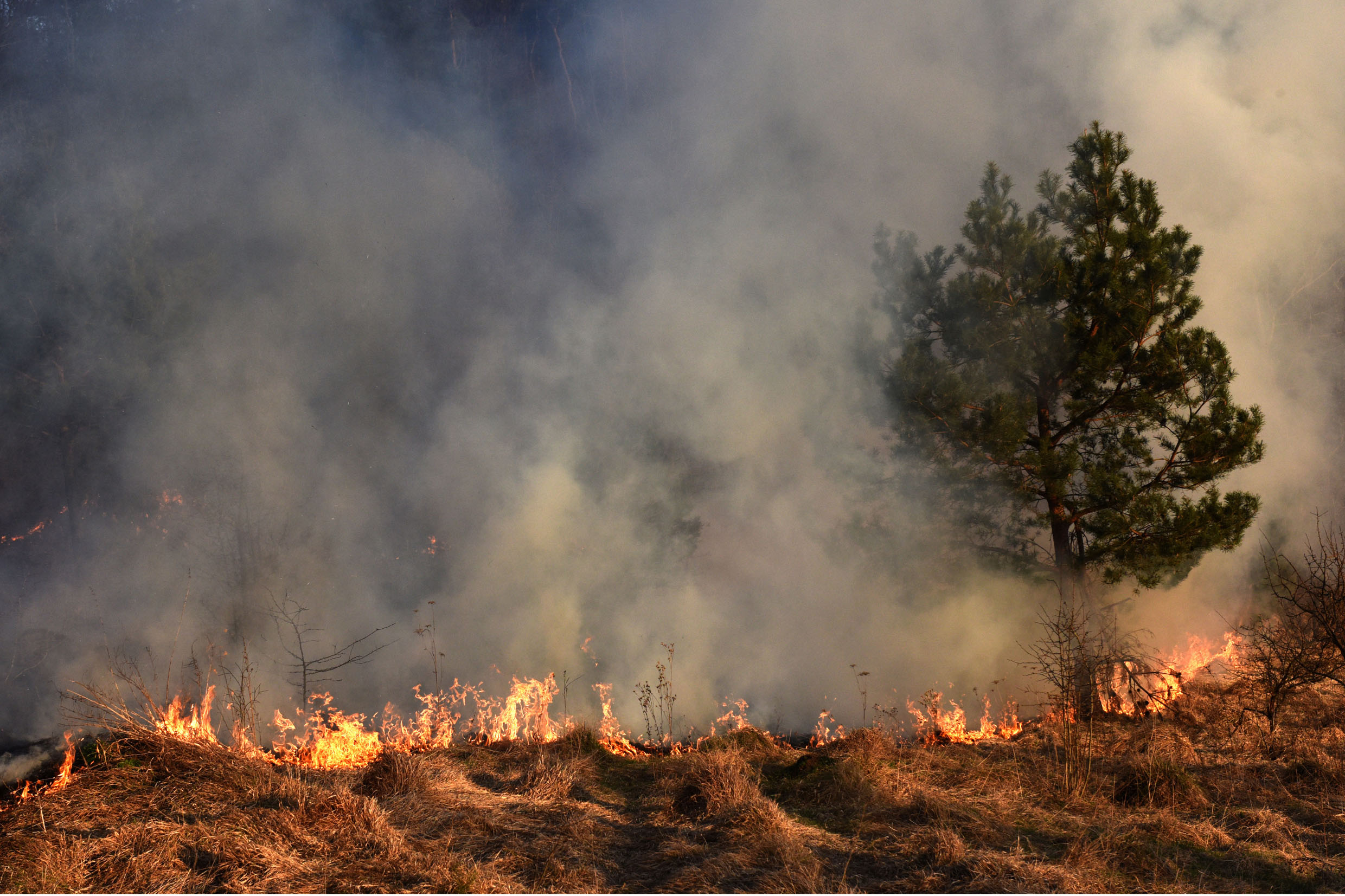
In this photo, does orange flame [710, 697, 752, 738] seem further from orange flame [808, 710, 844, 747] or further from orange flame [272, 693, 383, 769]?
orange flame [272, 693, 383, 769]

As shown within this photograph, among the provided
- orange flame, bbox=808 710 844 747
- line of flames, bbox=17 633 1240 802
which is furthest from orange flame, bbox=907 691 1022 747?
orange flame, bbox=808 710 844 747

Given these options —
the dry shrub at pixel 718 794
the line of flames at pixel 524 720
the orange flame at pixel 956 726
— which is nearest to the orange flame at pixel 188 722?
the line of flames at pixel 524 720

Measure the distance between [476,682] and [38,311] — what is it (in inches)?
755

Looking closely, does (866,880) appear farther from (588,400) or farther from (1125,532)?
(588,400)

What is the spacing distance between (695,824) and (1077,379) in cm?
764

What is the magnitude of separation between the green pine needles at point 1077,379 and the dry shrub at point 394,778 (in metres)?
7.60

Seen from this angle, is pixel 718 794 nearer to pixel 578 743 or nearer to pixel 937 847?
pixel 937 847

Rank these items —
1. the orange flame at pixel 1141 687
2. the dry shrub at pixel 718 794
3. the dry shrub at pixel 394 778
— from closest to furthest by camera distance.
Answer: the dry shrub at pixel 718 794 → the dry shrub at pixel 394 778 → the orange flame at pixel 1141 687

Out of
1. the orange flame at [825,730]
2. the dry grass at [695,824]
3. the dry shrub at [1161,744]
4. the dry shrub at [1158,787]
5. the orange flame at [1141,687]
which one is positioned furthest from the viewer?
the orange flame at [825,730]

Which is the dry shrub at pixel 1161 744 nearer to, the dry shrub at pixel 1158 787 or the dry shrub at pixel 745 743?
the dry shrub at pixel 1158 787

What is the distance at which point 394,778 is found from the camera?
6051 mm

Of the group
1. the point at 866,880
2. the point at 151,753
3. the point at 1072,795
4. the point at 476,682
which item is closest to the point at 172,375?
the point at 476,682

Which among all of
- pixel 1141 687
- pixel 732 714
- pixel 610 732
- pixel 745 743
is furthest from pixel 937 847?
pixel 732 714

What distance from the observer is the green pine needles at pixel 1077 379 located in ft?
28.5
